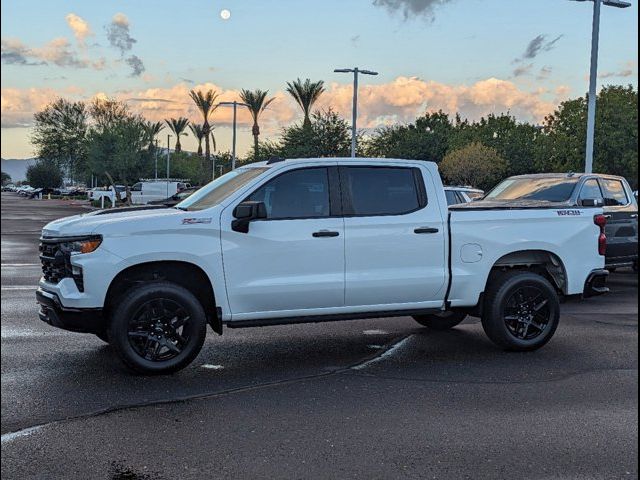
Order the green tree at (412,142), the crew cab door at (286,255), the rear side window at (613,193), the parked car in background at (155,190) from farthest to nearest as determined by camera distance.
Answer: the green tree at (412,142) < the parked car in background at (155,190) < the rear side window at (613,193) < the crew cab door at (286,255)

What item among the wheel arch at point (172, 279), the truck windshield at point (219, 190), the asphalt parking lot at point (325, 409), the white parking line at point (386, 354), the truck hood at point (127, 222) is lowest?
the white parking line at point (386, 354)

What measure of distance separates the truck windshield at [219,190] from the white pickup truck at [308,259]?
0.08ft

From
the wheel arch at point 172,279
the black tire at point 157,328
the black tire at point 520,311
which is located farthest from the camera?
the black tire at point 520,311

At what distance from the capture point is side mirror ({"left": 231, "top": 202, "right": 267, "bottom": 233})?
6391mm

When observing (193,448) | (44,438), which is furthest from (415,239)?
(44,438)

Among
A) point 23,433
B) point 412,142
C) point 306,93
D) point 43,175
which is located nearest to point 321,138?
point 306,93

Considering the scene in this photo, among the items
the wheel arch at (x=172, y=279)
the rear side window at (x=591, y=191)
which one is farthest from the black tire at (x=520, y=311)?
the rear side window at (x=591, y=191)

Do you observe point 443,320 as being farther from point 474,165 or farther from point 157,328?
point 474,165

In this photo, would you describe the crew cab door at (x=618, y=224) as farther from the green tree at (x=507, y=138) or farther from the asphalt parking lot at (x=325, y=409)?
the green tree at (x=507, y=138)

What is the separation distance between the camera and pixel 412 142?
6706cm

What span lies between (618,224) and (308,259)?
25.7 ft

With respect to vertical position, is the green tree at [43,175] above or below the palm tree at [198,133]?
below

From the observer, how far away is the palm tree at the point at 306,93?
170 ft

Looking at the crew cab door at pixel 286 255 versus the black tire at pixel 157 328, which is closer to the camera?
the black tire at pixel 157 328
